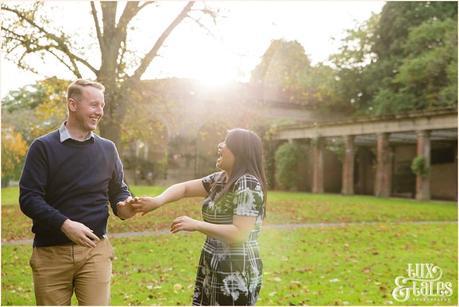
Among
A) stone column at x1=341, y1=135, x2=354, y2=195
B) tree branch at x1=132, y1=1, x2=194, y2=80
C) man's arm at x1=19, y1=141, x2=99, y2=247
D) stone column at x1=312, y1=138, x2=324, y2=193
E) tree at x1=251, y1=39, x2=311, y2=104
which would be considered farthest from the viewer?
stone column at x1=312, y1=138, x2=324, y2=193

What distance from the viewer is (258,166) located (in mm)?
3068

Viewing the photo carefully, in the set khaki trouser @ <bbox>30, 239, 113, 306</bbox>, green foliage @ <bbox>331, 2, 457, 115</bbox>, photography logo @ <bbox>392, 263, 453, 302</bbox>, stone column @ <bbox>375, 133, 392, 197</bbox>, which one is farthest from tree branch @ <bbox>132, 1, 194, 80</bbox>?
green foliage @ <bbox>331, 2, 457, 115</bbox>

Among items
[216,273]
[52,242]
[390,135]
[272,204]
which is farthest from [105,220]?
[390,135]

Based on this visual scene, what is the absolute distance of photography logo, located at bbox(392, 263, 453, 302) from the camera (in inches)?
278

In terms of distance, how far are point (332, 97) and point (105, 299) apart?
3658 cm

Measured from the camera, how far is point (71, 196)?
10.3 feet

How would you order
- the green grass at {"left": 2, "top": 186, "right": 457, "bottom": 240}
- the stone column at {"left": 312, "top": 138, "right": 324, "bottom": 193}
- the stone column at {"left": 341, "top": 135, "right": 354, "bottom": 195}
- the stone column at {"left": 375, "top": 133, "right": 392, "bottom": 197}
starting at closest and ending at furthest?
the green grass at {"left": 2, "top": 186, "right": 457, "bottom": 240} < the stone column at {"left": 375, "top": 133, "right": 392, "bottom": 197} < the stone column at {"left": 341, "top": 135, "right": 354, "bottom": 195} < the stone column at {"left": 312, "top": 138, "right": 324, "bottom": 193}

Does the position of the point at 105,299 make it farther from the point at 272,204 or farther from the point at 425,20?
the point at 425,20

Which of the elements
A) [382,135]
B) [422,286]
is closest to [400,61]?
[382,135]

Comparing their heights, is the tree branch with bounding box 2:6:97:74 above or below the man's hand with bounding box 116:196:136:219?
above

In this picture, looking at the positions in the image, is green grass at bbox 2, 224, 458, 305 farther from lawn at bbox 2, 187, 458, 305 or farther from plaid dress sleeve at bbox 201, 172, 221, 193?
plaid dress sleeve at bbox 201, 172, 221, 193

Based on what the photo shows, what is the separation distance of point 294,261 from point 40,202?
6.63m

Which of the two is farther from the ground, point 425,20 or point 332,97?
point 425,20

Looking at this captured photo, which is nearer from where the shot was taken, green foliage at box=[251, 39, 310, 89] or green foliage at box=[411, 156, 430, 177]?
green foliage at box=[251, 39, 310, 89]
